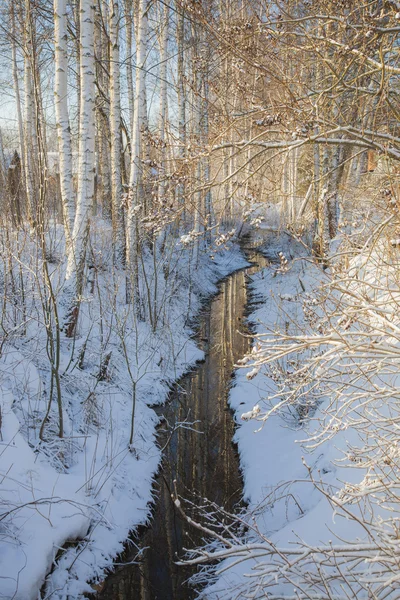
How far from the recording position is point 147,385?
22.9 ft

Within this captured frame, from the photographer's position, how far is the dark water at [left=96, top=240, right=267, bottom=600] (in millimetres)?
3852

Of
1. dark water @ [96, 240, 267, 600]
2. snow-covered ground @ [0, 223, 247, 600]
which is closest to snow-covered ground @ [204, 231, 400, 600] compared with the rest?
dark water @ [96, 240, 267, 600]

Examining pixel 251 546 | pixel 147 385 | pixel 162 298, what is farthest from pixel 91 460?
pixel 162 298

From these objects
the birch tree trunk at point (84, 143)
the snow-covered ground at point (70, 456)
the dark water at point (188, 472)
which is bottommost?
the dark water at point (188, 472)

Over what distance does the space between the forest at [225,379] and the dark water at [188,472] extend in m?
0.03

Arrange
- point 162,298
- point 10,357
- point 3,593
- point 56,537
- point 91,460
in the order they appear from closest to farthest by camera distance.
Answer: point 3,593
point 56,537
point 91,460
point 10,357
point 162,298

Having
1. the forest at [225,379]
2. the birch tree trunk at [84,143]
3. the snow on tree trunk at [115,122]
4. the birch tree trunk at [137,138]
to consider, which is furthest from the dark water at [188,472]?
the snow on tree trunk at [115,122]

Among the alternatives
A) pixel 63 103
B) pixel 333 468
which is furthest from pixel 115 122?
pixel 333 468

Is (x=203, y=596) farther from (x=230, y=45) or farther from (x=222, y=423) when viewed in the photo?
(x=230, y=45)

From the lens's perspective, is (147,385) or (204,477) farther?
(147,385)

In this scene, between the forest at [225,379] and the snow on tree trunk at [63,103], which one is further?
the snow on tree trunk at [63,103]

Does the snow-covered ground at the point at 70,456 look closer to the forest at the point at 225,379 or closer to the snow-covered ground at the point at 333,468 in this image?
the forest at the point at 225,379

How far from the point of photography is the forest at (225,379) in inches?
113

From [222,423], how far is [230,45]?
504 centimetres
